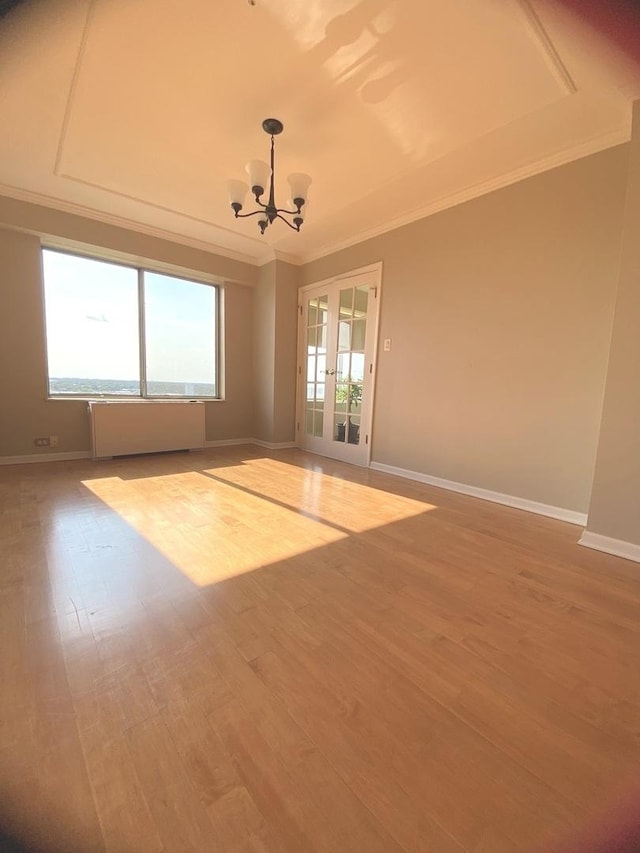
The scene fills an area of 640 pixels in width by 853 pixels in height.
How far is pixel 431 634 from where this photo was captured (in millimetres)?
1236

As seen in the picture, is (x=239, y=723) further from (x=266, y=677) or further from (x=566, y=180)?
(x=566, y=180)

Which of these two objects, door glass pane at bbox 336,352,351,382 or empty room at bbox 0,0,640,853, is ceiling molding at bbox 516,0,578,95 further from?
door glass pane at bbox 336,352,351,382

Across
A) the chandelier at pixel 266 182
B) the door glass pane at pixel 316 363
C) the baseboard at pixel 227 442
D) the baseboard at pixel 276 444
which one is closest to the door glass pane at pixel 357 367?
the door glass pane at pixel 316 363

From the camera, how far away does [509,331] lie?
8.65 ft

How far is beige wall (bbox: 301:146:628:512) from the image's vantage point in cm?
224

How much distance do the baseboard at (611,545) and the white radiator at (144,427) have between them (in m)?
3.95

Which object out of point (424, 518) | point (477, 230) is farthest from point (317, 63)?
point (424, 518)

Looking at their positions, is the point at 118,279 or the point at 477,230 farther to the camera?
the point at 118,279

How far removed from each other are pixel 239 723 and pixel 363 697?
352mm

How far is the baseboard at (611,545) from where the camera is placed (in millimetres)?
1876

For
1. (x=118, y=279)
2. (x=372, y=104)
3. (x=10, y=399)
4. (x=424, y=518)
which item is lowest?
(x=424, y=518)

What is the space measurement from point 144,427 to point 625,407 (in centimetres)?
425

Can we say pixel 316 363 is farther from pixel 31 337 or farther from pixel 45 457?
pixel 45 457

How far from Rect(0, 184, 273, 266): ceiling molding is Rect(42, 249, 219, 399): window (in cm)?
45
